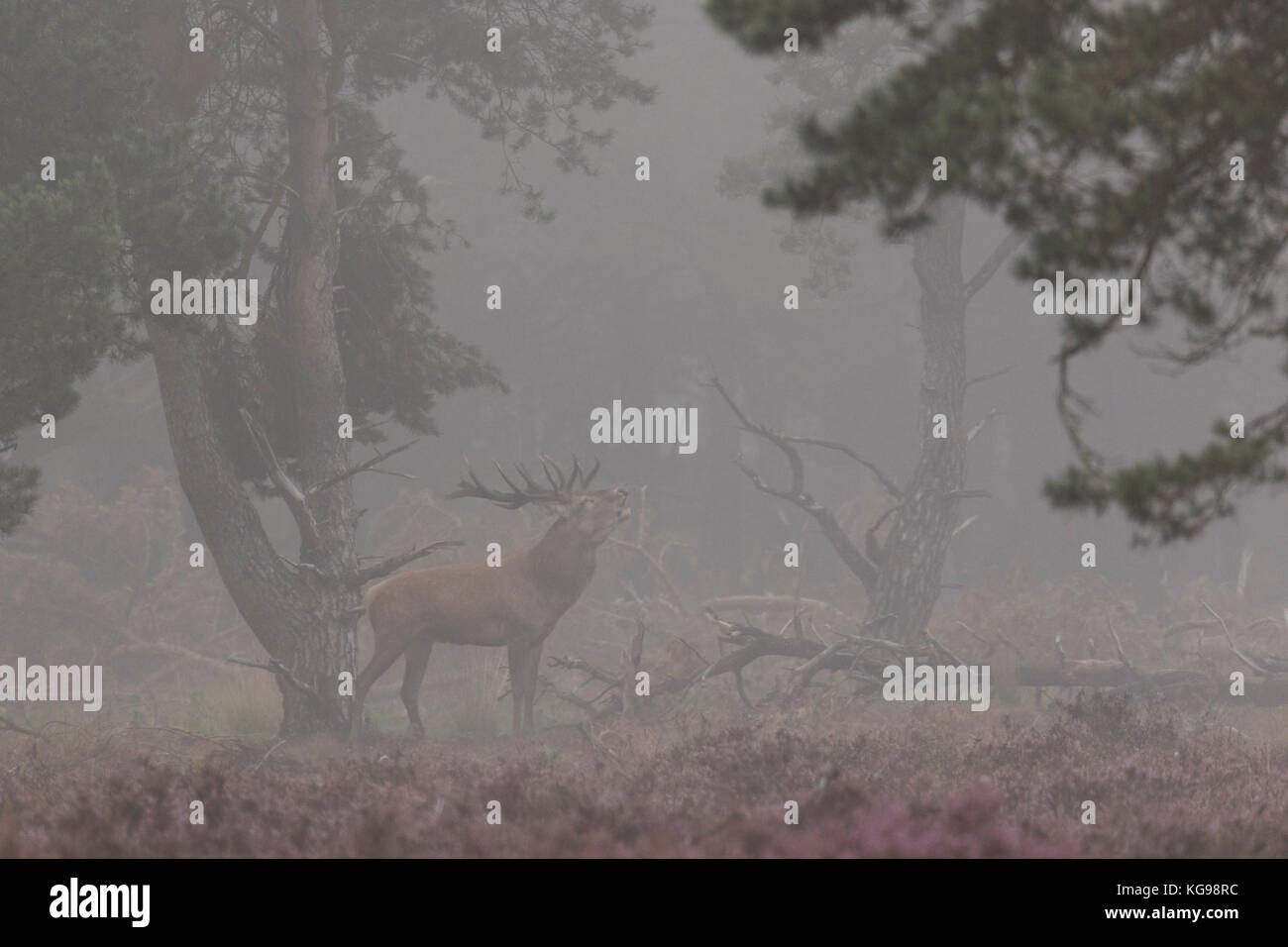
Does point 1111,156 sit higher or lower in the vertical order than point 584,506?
lower

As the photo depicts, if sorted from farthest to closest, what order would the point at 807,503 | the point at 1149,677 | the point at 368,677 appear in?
1. the point at 807,503
2. the point at 1149,677
3. the point at 368,677

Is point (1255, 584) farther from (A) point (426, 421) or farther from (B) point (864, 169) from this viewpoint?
(B) point (864, 169)

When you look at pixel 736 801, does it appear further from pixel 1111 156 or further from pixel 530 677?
pixel 530 677

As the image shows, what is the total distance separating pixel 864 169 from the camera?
5.05 meters

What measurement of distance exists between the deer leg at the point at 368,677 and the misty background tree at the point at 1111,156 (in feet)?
31.5

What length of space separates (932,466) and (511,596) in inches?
268

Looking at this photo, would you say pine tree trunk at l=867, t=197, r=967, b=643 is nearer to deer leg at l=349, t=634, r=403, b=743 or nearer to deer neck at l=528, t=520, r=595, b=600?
deer neck at l=528, t=520, r=595, b=600

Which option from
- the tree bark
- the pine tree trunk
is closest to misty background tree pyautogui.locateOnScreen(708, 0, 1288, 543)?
the tree bark

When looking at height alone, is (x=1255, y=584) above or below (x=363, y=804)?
above

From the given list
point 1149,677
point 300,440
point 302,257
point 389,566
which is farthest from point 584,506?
point 1149,677

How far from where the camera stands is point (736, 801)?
7664 millimetres

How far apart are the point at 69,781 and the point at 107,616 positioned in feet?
37.4
